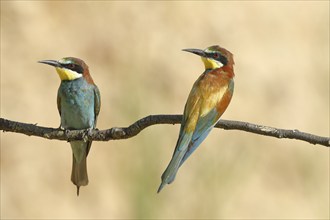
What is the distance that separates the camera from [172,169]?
7.66ft

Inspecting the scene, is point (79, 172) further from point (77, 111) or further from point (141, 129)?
point (141, 129)

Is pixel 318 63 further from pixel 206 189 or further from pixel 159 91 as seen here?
pixel 206 189

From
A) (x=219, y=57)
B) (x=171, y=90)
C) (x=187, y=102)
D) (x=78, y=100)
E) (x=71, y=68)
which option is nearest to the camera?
(x=187, y=102)

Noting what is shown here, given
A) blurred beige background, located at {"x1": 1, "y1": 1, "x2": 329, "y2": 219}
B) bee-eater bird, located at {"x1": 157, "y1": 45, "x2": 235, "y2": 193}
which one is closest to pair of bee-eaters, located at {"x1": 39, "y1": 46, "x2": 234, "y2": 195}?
bee-eater bird, located at {"x1": 157, "y1": 45, "x2": 235, "y2": 193}

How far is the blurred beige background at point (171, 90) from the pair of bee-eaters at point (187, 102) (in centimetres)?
148

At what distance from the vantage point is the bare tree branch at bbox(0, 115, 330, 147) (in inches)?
91.5

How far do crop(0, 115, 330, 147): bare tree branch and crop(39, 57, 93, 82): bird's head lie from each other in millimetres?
444

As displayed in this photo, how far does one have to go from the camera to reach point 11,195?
5441mm

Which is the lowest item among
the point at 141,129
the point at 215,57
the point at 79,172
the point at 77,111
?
the point at 79,172

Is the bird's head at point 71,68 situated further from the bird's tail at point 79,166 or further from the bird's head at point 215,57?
the bird's head at point 215,57

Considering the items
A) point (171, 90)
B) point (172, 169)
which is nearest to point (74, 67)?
point (172, 169)

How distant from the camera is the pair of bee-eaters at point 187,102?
249cm

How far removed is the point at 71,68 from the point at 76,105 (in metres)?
0.15

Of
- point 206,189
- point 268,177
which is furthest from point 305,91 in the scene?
point 206,189
